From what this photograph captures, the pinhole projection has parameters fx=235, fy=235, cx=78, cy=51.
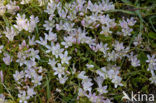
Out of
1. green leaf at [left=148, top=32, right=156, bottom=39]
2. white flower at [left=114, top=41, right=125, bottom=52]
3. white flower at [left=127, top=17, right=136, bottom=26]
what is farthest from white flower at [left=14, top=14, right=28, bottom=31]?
green leaf at [left=148, top=32, right=156, bottom=39]

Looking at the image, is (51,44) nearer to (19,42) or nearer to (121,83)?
(19,42)

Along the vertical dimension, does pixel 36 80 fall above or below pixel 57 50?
below

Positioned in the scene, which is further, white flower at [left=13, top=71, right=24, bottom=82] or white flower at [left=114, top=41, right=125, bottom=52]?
white flower at [left=114, top=41, right=125, bottom=52]

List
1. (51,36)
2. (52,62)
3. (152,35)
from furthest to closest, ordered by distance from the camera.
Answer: (152,35) → (51,36) → (52,62)

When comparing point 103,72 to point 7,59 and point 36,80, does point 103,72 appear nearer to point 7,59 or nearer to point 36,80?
point 36,80

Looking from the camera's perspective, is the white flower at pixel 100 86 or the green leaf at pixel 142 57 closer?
the white flower at pixel 100 86

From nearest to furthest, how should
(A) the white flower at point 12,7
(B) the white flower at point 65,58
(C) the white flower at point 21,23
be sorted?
(B) the white flower at point 65,58, (C) the white flower at point 21,23, (A) the white flower at point 12,7

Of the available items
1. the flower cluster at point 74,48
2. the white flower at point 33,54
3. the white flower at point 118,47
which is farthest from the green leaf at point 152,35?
the white flower at point 33,54

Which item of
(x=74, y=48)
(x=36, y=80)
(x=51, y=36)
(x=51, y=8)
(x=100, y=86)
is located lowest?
(x=100, y=86)

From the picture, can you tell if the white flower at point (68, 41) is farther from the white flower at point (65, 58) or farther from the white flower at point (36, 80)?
the white flower at point (36, 80)

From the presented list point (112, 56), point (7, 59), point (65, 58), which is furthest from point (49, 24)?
point (112, 56)

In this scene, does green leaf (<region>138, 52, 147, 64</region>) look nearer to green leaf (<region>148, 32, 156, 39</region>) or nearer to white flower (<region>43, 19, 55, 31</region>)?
green leaf (<region>148, 32, 156, 39</region>)

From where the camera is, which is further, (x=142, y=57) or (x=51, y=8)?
(x=51, y=8)

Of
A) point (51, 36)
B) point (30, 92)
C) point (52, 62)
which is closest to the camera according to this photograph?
point (30, 92)
